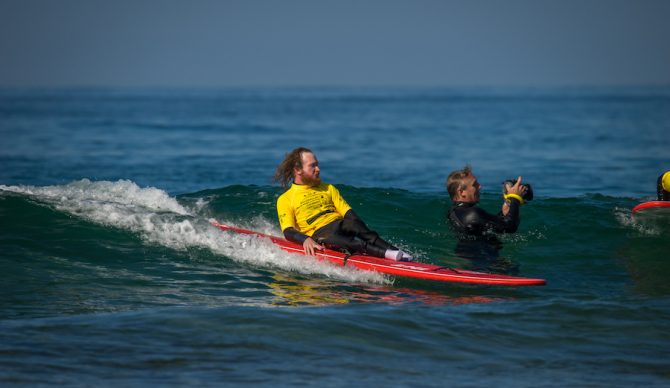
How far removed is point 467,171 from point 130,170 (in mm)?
→ 17450

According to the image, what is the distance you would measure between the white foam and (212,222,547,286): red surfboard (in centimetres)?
9

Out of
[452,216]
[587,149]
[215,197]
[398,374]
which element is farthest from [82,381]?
[587,149]

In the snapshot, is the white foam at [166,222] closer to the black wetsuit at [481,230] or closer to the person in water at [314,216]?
the person in water at [314,216]

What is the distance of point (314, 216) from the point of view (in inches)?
379

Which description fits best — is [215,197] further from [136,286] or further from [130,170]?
[130,170]

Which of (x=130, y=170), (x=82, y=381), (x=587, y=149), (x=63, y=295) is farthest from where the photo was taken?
(x=587, y=149)

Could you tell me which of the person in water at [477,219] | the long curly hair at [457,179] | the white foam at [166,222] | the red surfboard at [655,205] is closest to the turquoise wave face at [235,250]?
the white foam at [166,222]

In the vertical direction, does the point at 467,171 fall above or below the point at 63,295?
above

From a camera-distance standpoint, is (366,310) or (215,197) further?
(215,197)

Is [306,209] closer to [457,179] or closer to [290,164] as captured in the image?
[290,164]

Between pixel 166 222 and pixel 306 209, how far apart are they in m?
2.87

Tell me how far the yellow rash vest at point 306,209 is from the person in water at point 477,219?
143 cm

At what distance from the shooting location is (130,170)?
24.8 metres

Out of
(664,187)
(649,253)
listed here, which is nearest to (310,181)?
(649,253)
